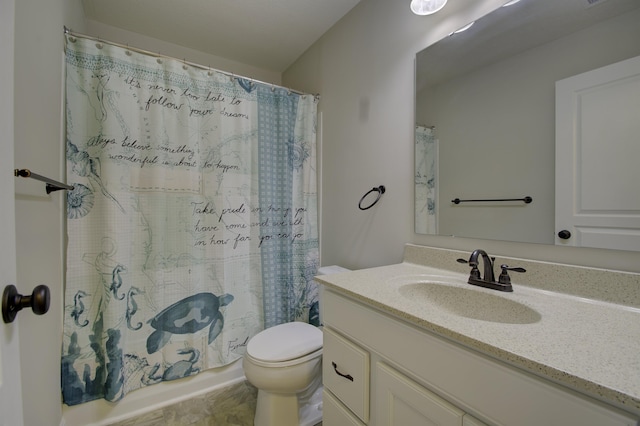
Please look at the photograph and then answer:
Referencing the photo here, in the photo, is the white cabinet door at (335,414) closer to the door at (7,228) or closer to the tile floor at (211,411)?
the tile floor at (211,411)

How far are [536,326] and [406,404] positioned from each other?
0.39 metres

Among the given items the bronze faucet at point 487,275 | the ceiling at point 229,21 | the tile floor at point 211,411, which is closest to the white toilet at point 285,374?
the tile floor at point 211,411

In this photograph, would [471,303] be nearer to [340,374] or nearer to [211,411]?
[340,374]

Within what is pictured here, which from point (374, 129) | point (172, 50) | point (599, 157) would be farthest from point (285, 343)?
point (172, 50)

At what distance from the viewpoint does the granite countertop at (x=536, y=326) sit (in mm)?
435

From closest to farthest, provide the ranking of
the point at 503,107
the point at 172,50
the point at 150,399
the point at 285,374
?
the point at 503,107 → the point at 285,374 → the point at 150,399 → the point at 172,50

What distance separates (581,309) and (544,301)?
0.08 metres

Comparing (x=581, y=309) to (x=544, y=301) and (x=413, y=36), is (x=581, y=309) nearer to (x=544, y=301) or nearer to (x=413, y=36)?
(x=544, y=301)

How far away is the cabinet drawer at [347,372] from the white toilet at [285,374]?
264mm

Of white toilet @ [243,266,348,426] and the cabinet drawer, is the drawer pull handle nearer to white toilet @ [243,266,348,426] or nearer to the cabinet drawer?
the cabinet drawer

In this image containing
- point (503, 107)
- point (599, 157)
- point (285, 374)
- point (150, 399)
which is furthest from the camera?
point (150, 399)

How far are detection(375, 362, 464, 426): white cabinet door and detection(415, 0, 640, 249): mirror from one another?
67 cm

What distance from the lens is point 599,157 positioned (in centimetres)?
79

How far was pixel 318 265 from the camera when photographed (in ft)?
6.49
